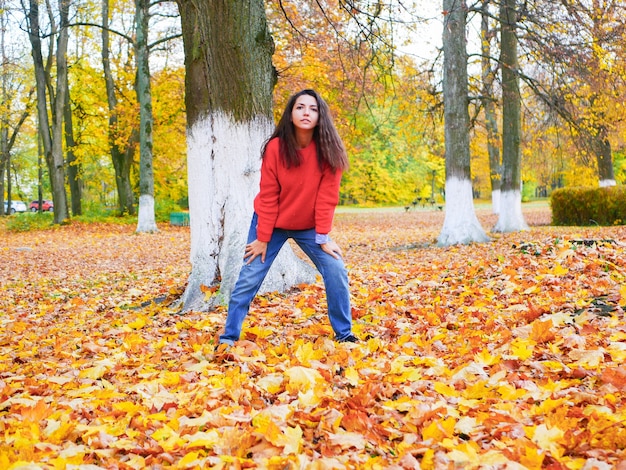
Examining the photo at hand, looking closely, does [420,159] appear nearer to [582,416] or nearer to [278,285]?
[278,285]

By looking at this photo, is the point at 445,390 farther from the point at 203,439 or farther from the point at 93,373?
the point at 93,373

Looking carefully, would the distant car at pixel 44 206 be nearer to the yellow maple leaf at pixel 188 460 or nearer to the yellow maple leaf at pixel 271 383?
the yellow maple leaf at pixel 271 383

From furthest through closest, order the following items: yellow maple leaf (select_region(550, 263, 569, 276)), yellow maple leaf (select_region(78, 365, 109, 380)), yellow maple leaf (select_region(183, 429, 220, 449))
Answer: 1. yellow maple leaf (select_region(550, 263, 569, 276))
2. yellow maple leaf (select_region(78, 365, 109, 380))
3. yellow maple leaf (select_region(183, 429, 220, 449))

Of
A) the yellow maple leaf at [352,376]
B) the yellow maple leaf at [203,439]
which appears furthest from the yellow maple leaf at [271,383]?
the yellow maple leaf at [203,439]

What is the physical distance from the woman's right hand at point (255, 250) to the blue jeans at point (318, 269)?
32mm

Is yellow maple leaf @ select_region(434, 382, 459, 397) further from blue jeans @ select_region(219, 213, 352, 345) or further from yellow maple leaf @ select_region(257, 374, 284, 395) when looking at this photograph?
blue jeans @ select_region(219, 213, 352, 345)

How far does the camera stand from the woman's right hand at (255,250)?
366 cm

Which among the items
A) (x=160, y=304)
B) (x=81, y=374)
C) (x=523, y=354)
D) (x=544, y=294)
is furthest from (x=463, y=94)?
(x=81, y=374)

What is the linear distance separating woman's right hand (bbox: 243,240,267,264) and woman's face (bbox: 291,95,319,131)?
2.68 ft

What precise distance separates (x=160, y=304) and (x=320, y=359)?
2849mm

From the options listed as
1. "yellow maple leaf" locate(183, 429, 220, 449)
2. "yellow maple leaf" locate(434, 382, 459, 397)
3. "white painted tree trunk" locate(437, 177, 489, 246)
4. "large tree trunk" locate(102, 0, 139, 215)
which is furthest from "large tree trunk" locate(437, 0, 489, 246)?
"large tree trunk" locate(102, 0, 139, 215)

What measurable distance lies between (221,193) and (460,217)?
22.3ft

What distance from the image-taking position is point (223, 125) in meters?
5.05

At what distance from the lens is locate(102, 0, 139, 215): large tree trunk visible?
2178cm
